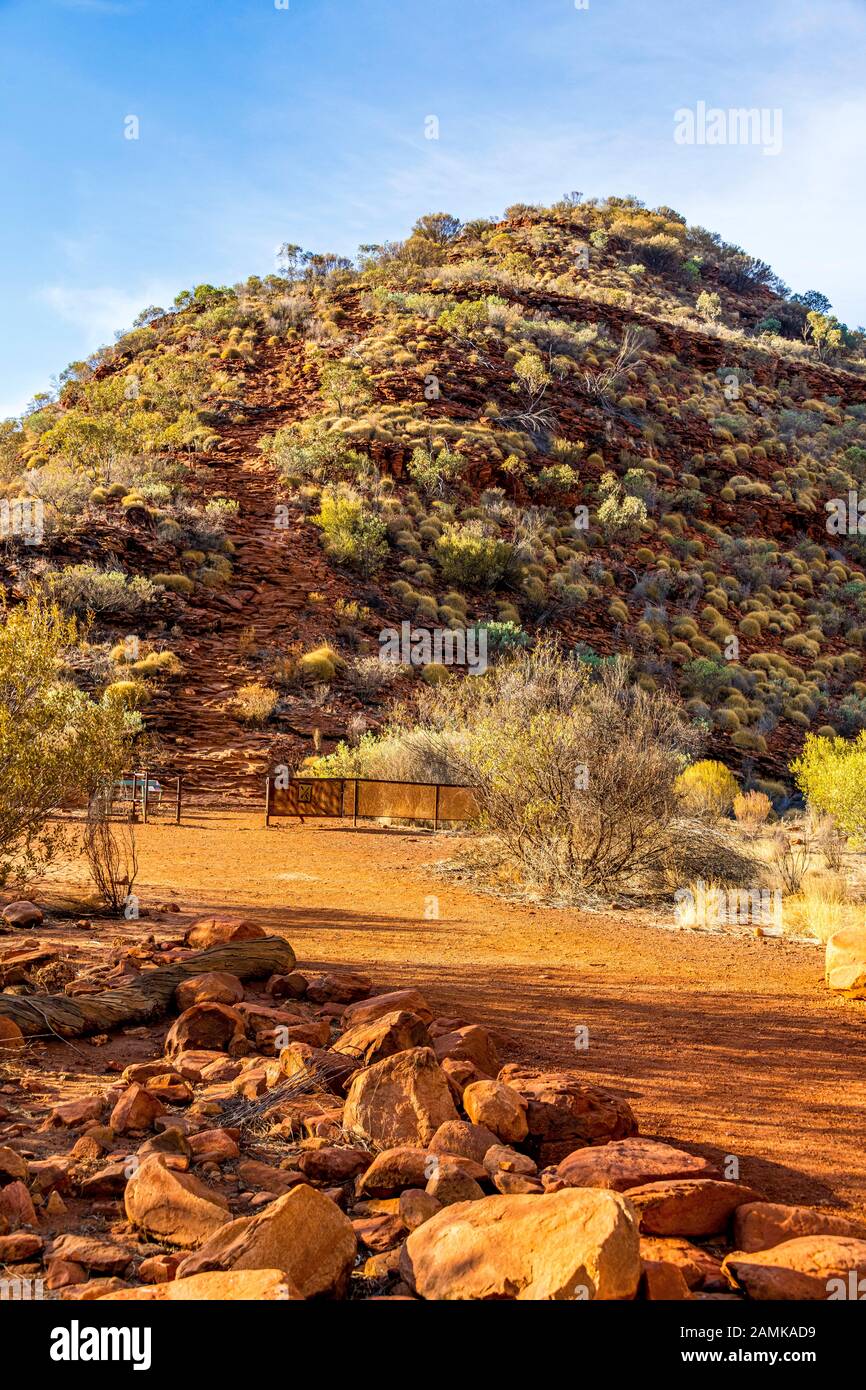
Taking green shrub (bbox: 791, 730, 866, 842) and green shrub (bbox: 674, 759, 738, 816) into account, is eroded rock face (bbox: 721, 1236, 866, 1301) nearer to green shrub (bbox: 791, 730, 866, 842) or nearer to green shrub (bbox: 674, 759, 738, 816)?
green shrub (bbox: 791, 730, 866, 842)

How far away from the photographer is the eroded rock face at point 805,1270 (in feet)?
10.5

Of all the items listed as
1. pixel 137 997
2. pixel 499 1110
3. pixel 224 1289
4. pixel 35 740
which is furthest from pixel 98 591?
pixel 224 1289

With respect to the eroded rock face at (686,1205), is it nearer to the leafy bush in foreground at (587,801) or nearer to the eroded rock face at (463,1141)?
the eroded rock face at (463,1141)

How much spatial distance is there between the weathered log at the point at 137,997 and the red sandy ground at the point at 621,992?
0.78 ft

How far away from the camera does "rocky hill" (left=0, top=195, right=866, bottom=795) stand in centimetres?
2692

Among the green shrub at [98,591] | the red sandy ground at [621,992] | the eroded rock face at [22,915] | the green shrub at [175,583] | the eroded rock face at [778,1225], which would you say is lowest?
the red sandy ground at [621,992]

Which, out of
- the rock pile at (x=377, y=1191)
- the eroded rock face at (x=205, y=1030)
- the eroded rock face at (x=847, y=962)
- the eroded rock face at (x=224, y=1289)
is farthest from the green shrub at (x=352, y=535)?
the eroded rock face at (x=224, y=1289)

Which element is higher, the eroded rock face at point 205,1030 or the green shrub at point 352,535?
the green shrub at point 352,535

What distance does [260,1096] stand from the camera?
15.6 feet

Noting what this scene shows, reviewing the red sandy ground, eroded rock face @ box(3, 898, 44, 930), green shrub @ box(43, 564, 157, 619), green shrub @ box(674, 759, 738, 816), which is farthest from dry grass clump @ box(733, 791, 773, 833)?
green shrub @ box(43, 564, 157, 619)

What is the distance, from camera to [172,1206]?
11.4 feet

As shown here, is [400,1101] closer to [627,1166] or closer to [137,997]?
[627,1166]

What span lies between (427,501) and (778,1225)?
32.8 metres

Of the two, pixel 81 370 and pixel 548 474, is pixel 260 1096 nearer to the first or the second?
pixel 548 474
